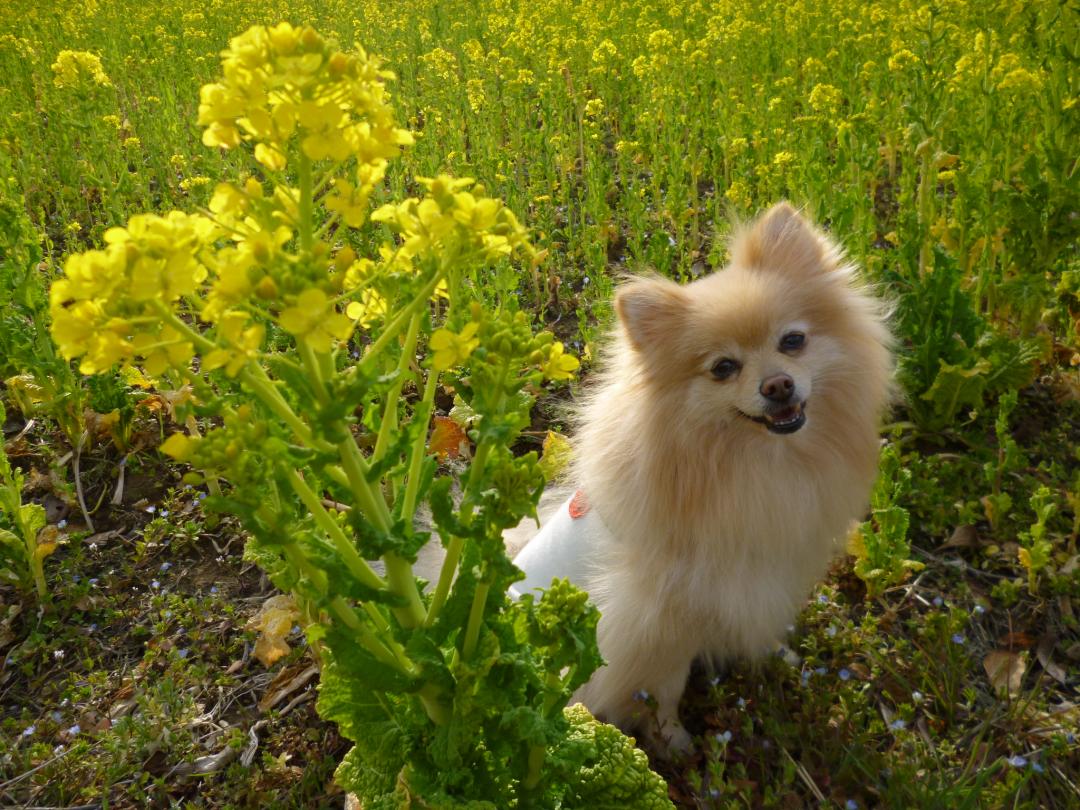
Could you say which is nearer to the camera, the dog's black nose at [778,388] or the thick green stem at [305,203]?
the thick green stem at [305,203]

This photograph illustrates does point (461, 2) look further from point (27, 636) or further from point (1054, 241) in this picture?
point (27, 636)

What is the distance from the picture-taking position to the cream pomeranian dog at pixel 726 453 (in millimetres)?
2232

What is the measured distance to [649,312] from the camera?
7.29 ft

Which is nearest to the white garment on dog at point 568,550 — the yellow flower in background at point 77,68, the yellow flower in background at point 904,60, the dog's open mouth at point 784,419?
the dog's open mouth at point 784,419

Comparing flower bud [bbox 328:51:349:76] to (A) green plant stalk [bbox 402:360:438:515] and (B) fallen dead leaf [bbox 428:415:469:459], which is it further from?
(B) fallen dead leaf [bbox 428:415:469:459]

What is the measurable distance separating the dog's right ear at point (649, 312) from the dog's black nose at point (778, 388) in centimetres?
27

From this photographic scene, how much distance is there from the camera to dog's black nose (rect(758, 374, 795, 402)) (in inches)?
83.4

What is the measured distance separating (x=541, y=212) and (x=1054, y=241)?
267cm

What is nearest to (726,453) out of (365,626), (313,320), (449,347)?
(365,626)

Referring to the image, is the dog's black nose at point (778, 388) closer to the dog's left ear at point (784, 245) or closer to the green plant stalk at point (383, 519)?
the dog's left ear at point (784, 245)

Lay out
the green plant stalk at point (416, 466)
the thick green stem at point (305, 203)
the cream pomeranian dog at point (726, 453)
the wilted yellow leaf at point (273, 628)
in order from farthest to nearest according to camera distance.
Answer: the wilted yellow leaf at point (273, 628) → the cream pomeranian dog at point (726, 453) → the green plant stalk at point (416, 466) → the thick green stem at point (305, 203)

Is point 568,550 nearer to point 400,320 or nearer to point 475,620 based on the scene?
point 475,620

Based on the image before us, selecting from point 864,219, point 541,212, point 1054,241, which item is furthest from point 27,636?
point 1054,241

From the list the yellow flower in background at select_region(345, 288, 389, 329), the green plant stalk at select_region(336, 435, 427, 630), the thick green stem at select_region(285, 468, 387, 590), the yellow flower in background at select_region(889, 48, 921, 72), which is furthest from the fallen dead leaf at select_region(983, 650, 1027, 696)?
the yellow flower in background at select_region(889, 48, 921, 72)
